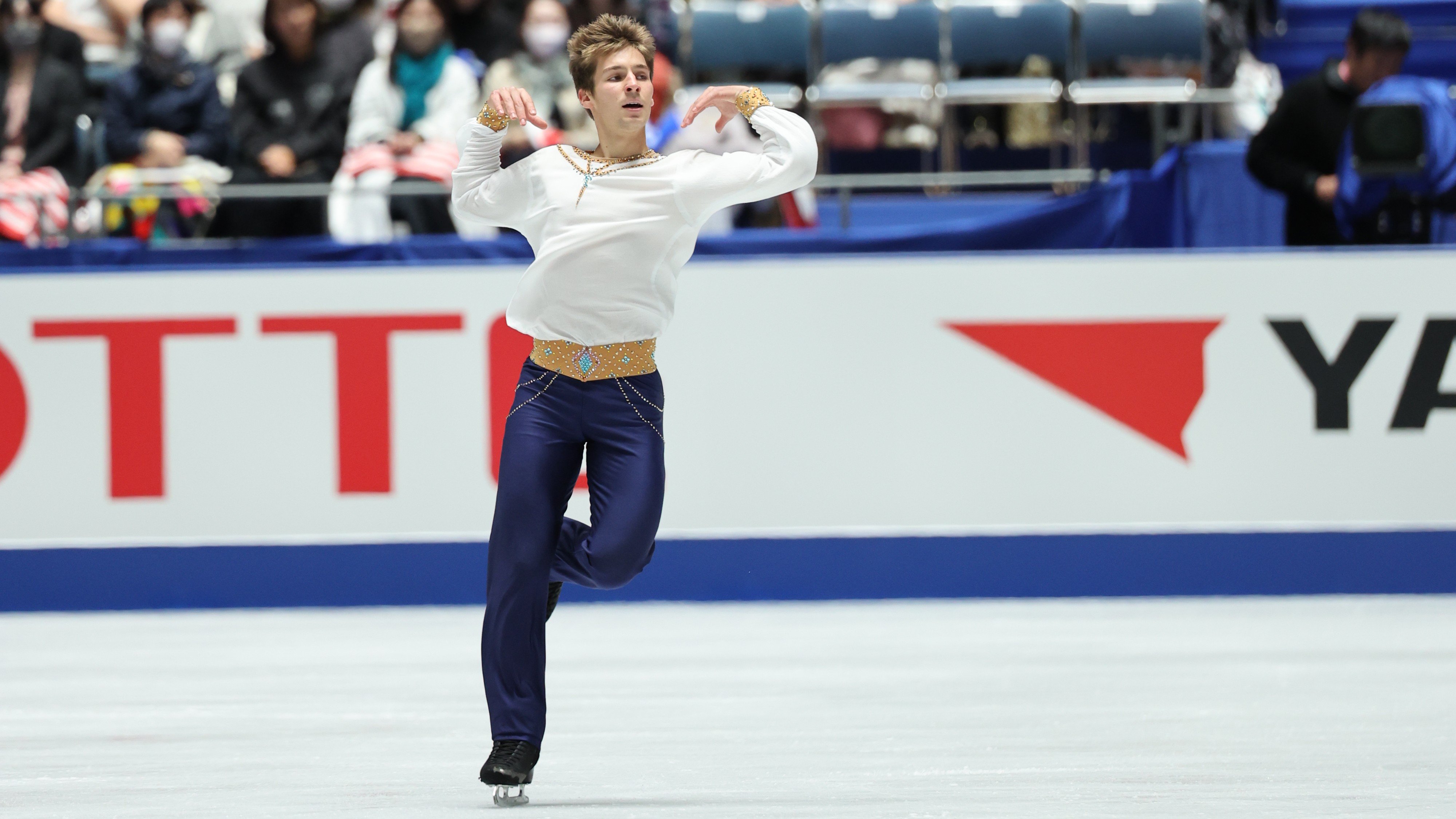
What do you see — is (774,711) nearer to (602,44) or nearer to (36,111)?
(602,44)

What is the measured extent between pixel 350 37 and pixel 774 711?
4521 millimetres

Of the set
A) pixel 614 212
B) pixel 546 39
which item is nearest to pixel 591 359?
pixel 614 212

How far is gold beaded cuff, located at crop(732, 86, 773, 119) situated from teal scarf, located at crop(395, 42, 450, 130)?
13.4 ft

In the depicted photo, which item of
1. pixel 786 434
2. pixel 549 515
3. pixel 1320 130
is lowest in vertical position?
pixel 786 434

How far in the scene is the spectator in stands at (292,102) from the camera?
282 inches

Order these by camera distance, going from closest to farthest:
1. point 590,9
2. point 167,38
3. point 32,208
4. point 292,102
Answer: point 32,208
point 292,102
point 167,38
point 590,9

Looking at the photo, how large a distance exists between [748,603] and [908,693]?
156 centimetres

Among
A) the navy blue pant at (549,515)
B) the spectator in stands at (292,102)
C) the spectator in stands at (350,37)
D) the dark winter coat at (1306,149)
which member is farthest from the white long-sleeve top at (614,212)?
the spectator in stands at (350,37)

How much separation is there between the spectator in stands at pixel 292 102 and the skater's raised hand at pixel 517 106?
4081 mm

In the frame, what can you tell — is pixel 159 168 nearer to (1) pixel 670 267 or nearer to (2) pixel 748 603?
(2) pixel 748 603

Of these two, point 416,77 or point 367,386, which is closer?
point 367,386

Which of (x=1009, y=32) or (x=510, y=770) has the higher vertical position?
(x=1009, y=32)

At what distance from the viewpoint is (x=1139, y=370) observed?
5.61 metres

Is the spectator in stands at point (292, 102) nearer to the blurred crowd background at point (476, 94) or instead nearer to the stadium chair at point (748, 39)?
the blurred crowd background at point (476, 94)
